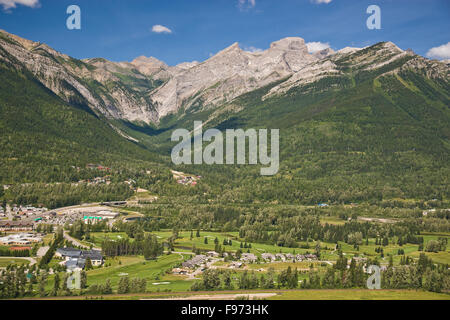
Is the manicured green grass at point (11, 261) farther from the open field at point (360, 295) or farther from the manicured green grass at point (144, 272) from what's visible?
the open field at point (360, 295)

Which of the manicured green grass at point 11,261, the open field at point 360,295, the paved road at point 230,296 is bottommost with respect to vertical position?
the open field at point 360,295

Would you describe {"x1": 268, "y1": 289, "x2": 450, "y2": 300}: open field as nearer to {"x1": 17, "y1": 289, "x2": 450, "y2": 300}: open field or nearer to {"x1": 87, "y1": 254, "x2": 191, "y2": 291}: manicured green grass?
{"x1": 17, "y1": 289, "x2": 450, "y2": 300}: open field

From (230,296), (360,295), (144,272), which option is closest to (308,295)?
(360,295)

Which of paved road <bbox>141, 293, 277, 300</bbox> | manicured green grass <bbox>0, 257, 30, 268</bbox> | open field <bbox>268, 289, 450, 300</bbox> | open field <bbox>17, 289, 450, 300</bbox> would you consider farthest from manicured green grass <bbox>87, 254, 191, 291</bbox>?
open field <bbox>268, 289, 450, 300</bbox>

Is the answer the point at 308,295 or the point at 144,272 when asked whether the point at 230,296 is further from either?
the point at 144,272

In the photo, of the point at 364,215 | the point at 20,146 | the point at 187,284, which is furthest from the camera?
the point at 20,146

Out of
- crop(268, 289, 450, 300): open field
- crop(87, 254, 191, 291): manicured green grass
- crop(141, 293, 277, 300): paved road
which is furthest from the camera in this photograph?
crop(87, 254, 191, 291): manicured green grass

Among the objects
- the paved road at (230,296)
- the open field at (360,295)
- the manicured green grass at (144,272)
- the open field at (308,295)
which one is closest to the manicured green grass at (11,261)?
the manicured green grass at (144,272)

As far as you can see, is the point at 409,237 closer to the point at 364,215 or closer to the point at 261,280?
the point at 364,215

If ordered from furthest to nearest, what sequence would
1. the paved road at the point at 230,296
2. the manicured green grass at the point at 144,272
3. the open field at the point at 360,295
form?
the manicured green grass at the point at 144,272 → the open field at the point at 360,295 → the paved road at the point at 230,296

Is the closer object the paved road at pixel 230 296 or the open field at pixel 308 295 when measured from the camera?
the paved road at pixel 230 296
